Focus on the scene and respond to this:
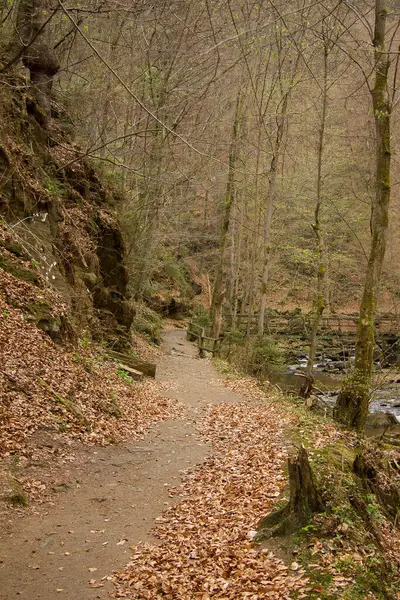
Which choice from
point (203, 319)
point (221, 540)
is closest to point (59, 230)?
point (221, 540)

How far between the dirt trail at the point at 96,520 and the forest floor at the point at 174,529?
0.04 ft

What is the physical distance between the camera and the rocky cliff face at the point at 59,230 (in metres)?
9.84

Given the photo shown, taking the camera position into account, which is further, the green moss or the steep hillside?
the green moss

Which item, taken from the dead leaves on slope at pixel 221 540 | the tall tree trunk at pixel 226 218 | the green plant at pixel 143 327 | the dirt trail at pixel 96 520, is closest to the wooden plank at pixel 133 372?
the dirt trail at pixel 96 520

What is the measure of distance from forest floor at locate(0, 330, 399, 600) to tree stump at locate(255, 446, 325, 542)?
214mm

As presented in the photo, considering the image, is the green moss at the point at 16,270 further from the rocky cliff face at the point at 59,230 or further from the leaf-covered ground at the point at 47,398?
the leaf-covered ground at the point at 47,398

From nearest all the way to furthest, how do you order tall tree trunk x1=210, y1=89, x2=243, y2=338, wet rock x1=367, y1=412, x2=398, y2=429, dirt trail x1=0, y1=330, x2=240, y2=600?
1. dirt trail x1=0, y1=330, x2=240, y2=600
2. wet rock x1=367, y1=412, x2=398, y2=429
3. tall tree trunk x1=210, y1=89, x2=243, y2=338

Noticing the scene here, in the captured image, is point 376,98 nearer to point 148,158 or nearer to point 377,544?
point 377,544

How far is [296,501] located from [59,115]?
13.4 m

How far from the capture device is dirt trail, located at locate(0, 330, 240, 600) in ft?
14.6

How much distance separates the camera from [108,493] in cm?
645

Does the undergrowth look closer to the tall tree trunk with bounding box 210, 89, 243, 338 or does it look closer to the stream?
the stream

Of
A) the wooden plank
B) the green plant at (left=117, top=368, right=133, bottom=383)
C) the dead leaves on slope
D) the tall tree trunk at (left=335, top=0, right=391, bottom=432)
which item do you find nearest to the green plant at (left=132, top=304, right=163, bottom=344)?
the wooden plank

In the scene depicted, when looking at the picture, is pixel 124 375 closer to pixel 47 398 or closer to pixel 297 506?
pixel 47 398
